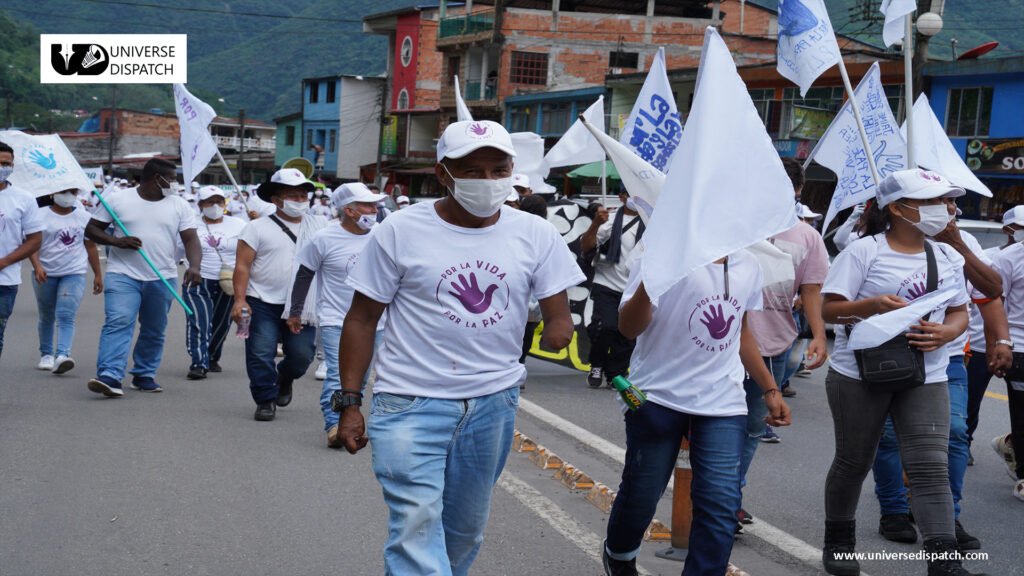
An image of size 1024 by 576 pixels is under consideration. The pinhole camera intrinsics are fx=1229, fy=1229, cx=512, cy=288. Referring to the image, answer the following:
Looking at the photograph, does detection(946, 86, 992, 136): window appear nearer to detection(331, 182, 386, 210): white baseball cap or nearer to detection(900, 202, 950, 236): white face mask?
detection(331, 182, 386, 210): white baseball cap

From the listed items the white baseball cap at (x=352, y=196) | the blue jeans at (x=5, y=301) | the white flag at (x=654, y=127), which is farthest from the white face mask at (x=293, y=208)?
the white flag at (x=654, y=127)

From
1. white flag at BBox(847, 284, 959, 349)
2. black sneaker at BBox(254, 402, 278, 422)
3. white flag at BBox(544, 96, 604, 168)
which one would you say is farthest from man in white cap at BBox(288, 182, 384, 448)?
white flag at BBox(544, 96, 604, 168)

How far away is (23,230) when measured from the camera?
9.01 metres

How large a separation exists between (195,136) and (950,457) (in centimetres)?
945

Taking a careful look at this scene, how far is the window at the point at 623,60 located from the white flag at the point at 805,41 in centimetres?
4755

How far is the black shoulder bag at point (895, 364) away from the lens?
512cm

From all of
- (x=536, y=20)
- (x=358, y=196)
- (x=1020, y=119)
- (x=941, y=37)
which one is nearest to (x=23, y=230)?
(x=358, y=196)

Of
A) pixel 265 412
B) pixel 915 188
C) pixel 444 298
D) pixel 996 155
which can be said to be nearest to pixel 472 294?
pixel 444 298

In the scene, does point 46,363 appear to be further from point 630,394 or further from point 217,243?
point 630,394

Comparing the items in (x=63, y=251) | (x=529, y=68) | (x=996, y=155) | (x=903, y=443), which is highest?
(x=529, y=68)

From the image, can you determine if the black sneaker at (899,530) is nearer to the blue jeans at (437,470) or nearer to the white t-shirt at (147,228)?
the blue jeans at (437,470)

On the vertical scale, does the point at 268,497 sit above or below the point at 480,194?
below

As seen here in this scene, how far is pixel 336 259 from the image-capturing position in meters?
7.93

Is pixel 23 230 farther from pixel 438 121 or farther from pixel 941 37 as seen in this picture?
pixel 941 37
